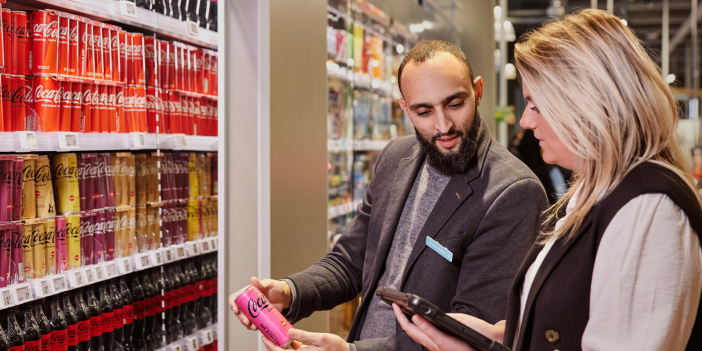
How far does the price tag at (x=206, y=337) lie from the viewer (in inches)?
102

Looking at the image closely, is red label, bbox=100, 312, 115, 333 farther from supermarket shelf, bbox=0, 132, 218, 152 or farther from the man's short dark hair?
the man's short dark hair

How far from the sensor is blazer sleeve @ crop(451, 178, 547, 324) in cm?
148

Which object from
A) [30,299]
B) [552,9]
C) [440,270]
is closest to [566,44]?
[440,270]

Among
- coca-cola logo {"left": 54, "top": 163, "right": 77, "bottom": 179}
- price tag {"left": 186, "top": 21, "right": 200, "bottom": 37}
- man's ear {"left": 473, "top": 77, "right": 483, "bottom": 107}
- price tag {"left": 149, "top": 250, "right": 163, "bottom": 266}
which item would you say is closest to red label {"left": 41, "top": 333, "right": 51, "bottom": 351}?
price tag {"left": 149, "top": 250, "right": 163, "bottom": 266}

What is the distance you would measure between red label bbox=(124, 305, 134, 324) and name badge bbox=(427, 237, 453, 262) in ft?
4.89

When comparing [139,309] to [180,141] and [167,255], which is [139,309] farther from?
[180,141]

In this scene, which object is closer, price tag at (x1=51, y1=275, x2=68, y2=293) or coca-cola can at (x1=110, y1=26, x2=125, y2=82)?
price tag at (x1=51, y1=275, x2=68, y2=293)

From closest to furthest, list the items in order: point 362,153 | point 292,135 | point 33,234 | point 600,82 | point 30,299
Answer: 1. point 600,82
2. point 30,299
3. point 33,234
4. point 292,135
5. point 362,153

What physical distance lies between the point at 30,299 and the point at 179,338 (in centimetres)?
94

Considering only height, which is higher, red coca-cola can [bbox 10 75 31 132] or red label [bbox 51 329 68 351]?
red coca-cola can [bbox 10 75 31 132]

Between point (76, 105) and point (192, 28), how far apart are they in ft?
2.09

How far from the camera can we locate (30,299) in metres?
1.71

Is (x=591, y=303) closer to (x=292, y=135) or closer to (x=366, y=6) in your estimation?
(x=292, y=135)

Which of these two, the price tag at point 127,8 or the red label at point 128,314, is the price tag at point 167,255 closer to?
the red label at point 128,314
